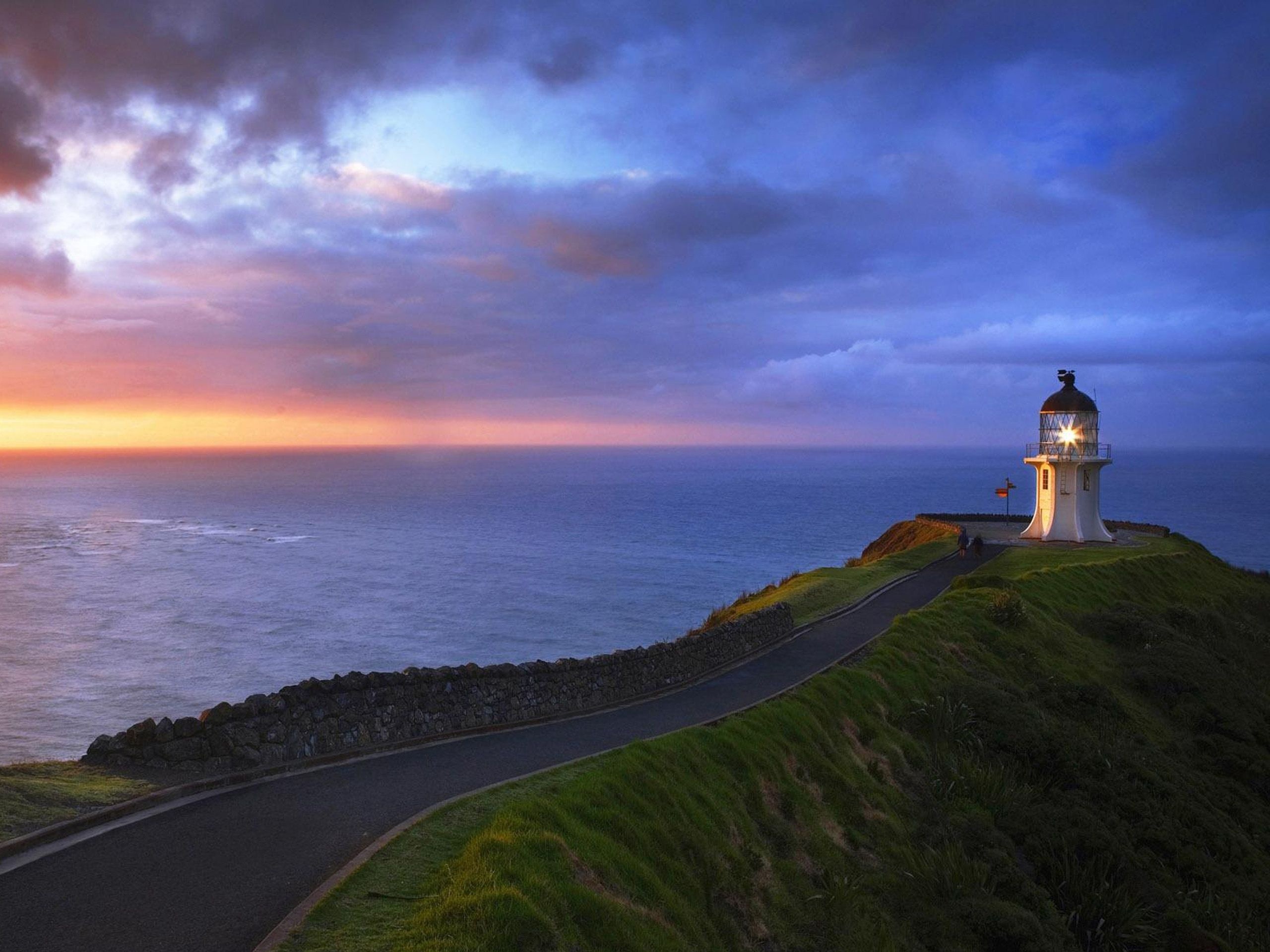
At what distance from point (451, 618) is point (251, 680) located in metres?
14.6

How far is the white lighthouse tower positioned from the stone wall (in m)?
37.6

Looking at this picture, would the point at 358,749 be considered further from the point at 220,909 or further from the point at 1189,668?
the point at 1189,668

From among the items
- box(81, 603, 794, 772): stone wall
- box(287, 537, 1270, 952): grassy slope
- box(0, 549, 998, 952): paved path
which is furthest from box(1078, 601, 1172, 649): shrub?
box(0, 549, 998, 952): paved path

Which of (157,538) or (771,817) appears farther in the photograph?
(157,538)

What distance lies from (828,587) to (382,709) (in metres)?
24.0

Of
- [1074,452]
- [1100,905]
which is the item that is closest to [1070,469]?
[1074,452]

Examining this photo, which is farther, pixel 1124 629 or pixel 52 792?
pixel 1124 629

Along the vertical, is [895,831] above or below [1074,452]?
below

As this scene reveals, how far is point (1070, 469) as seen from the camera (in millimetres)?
49500

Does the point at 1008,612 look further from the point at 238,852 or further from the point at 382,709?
the point at 238,852

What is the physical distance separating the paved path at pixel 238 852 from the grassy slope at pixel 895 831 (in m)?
0.84

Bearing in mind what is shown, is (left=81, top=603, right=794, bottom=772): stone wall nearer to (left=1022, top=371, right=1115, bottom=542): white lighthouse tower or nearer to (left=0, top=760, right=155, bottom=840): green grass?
(left=0, top=760, right=155, bottom=840): green grass

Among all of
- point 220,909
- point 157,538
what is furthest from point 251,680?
point 157,538

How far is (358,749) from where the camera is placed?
13547mm
